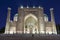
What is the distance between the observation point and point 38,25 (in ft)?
70.3

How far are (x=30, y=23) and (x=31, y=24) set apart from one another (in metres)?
0.34

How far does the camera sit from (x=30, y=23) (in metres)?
23.2

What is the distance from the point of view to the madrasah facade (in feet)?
68.8

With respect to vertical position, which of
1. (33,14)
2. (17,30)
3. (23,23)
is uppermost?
(33,14)

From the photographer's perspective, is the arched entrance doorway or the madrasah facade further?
the arched entrance doorway

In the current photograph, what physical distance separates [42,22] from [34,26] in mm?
2349

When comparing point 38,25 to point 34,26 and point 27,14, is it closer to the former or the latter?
point 34,26

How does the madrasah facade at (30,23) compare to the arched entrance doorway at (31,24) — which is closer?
the madrasah facade at (30,23)

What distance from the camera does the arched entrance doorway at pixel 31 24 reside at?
22359mm

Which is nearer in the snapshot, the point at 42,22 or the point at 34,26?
the point at 42,22

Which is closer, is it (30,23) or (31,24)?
(31,24)

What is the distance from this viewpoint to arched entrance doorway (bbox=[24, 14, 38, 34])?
22359mm

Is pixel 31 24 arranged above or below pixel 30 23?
below

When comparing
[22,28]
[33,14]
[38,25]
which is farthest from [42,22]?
[22,28]
